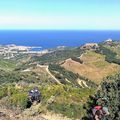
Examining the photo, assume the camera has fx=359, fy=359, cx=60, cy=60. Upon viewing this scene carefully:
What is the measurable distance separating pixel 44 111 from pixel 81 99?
36.9 feet

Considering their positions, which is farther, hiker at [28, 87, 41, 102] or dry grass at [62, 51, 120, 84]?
dry grass at [62, 51, 120, 84]

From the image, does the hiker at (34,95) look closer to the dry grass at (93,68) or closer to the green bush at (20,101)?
the green bush at (20,101)

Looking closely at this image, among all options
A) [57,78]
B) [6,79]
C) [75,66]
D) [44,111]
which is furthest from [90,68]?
[44,111]

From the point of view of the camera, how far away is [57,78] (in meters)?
116

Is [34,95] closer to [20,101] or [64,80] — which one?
[20,101]

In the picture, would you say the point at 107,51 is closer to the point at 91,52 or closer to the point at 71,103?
the point at 91,52

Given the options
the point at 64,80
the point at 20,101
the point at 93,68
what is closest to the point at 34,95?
the point at 20,101

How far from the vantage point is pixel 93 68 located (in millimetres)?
153875

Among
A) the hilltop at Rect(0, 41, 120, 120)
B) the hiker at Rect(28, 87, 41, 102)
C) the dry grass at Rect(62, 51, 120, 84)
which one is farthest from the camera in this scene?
the dry grass at Rect(62, 51, 120, 84)

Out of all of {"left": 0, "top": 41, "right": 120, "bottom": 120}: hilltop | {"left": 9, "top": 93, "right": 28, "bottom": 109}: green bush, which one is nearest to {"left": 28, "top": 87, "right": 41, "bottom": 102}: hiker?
{"left": 0, "top": 41, "right": 120, "bottom": 120}: hilltop

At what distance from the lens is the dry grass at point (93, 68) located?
146m

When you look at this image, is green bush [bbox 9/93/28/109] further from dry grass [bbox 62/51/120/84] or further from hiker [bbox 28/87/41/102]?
dry grass [bbox 62/51/120/84]

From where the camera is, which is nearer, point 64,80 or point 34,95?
point 34,95

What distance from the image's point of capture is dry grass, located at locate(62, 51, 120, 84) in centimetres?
14588
